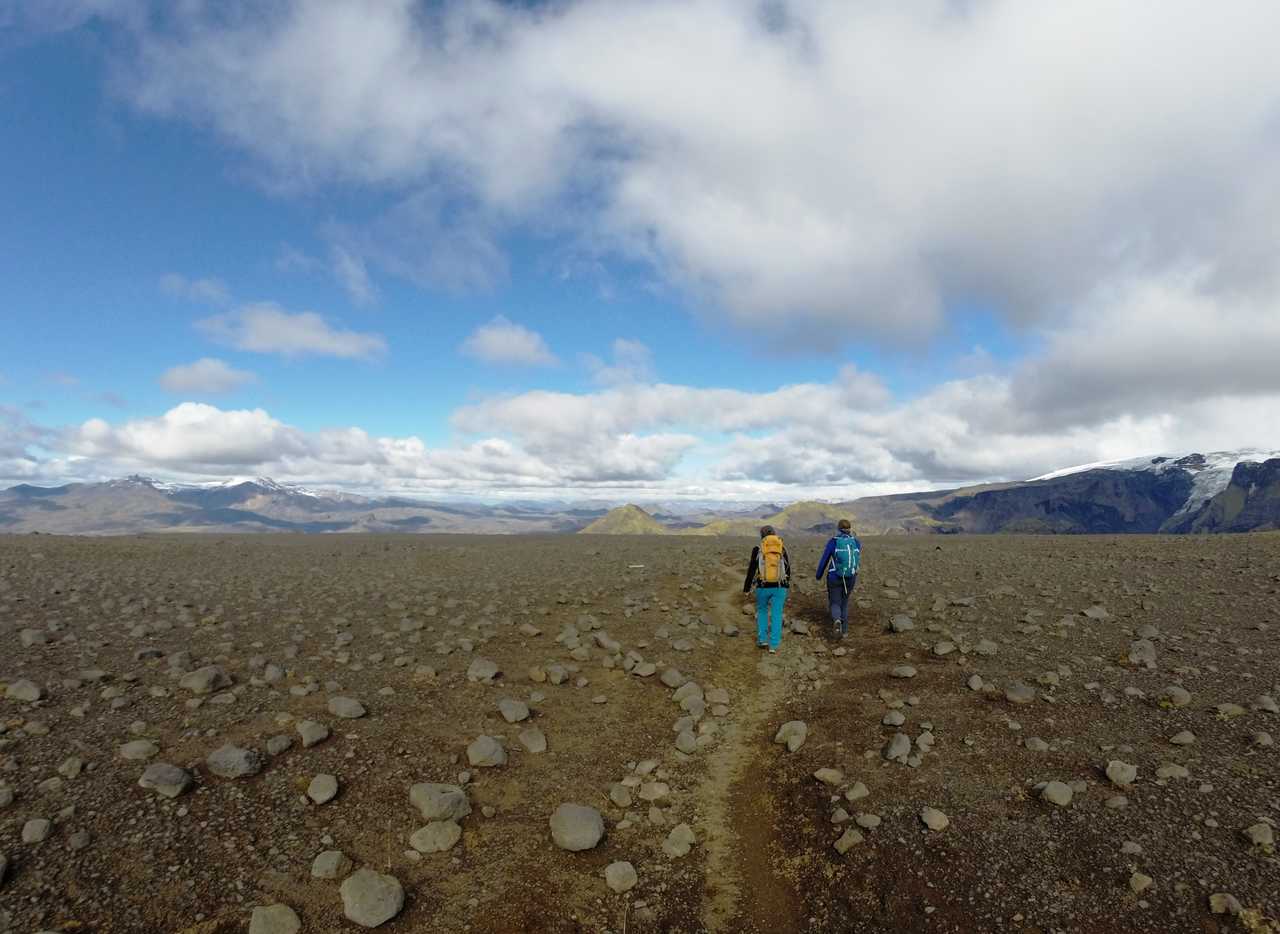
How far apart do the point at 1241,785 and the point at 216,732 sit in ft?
48.3

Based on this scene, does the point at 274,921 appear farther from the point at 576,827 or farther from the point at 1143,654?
the point at 1143,654

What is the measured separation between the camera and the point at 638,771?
10.7 m

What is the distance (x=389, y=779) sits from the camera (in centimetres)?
943

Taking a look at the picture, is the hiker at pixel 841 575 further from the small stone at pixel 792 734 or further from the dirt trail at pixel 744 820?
the small stone at pixel 792 734

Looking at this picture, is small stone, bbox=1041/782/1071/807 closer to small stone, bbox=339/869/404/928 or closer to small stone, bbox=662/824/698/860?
small stone, bbox=662/824/698/860

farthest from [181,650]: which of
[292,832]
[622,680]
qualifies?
[622,680]

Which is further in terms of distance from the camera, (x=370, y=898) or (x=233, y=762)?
(x=233, y=762)

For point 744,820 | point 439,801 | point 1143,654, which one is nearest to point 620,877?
point 744,820

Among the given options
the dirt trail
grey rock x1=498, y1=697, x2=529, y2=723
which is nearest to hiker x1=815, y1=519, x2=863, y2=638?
the dirt trail

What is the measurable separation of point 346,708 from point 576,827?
5.15 m

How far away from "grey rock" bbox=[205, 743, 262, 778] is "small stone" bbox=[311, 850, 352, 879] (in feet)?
7.20

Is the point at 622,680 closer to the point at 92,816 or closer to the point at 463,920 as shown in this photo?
the point at 463,920

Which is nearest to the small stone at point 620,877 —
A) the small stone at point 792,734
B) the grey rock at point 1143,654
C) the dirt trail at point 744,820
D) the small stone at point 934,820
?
the dirt trail at point 744,820

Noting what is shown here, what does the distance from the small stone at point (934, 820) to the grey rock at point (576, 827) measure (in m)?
4.36
